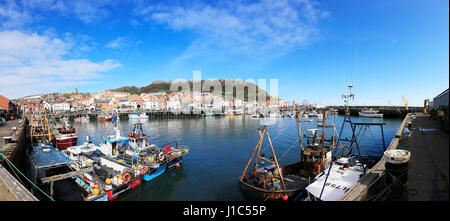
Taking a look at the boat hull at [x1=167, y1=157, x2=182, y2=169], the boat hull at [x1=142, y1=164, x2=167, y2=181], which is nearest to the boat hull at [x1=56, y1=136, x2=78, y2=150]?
the boat hull at [x1=167, y1=157, x2=182, y2=169]

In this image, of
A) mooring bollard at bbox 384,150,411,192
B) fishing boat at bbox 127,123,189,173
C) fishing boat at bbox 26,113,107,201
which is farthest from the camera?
fishing boat at bbox 127,123,189,173

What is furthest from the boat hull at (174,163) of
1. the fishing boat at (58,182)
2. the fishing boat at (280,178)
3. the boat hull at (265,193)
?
the boat hull at (265,193)

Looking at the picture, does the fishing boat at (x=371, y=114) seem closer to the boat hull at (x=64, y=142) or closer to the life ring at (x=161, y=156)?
the life ring at (x=161, y=156)

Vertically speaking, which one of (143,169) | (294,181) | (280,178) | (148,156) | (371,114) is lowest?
(294,181)

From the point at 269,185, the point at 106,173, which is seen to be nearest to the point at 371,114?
the point at 269,185

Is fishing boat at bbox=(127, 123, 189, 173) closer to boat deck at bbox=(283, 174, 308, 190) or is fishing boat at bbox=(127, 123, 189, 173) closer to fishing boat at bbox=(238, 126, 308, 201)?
fishing boat at bbox=(238, 126, 308, 201)

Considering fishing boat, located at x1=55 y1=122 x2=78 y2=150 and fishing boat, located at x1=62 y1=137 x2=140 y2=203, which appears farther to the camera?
fishing boat, located at x1=55 y1=122 x2=78 y2=150

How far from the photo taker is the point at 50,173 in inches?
646

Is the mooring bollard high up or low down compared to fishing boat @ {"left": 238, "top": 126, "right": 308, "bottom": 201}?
up

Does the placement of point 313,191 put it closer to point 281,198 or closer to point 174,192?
point 281,198

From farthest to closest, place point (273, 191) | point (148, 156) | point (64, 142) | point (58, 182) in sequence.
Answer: point (64, 142) < point (148, 156) < point (58, 182) < point (273, 191)

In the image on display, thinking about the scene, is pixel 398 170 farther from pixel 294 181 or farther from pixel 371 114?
pixel 371 114

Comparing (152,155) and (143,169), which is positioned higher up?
(152,155)
